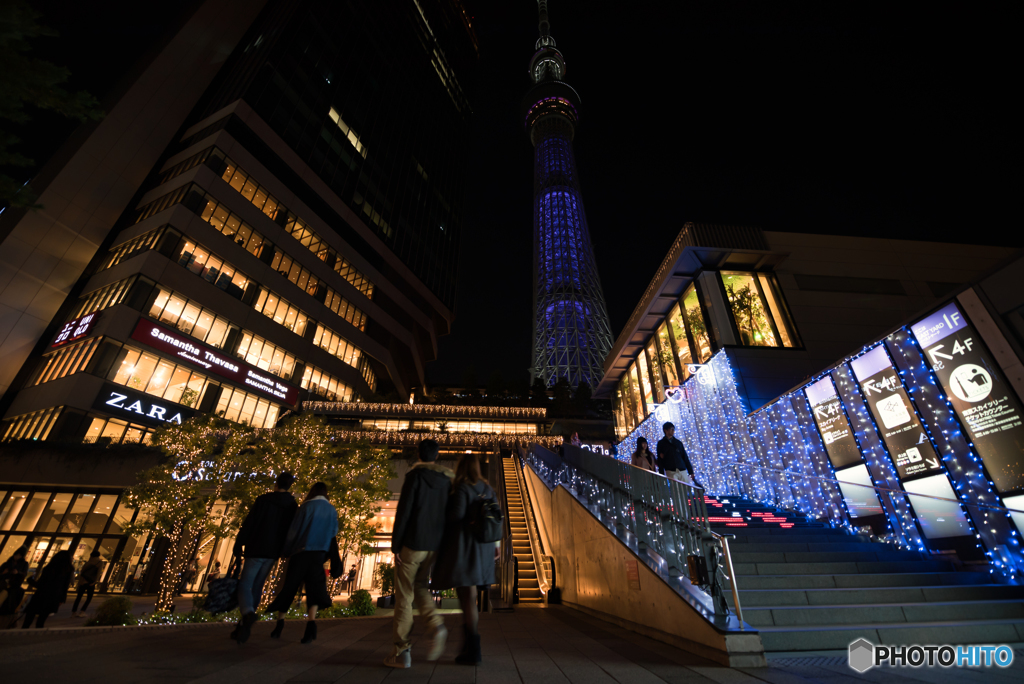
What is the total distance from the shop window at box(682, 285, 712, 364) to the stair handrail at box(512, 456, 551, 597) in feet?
24.3

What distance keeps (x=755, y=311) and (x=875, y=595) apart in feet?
32.5

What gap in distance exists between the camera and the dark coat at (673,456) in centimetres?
754

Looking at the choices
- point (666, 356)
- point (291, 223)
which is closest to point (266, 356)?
point (291, 223)

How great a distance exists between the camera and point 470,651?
310 centimetres

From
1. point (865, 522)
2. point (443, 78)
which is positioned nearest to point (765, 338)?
point (865, 522)

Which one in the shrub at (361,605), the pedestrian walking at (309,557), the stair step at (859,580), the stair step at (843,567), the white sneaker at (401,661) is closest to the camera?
the white sneaker at (401,661)

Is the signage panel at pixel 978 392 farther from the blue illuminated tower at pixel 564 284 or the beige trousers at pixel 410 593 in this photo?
the blue illuminated tower at pixel 564 284

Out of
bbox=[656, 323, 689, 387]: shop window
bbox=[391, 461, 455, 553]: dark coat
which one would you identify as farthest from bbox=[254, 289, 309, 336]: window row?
bbox=[391, 461, 455, 553]: dark coat

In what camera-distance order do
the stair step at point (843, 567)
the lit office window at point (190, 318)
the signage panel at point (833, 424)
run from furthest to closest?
1. the lit office window at point (190, 318)
2. the signage panel at point (833, 424)
3. the stair step at point (843, 567)

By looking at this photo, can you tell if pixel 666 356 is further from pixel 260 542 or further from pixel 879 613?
pixel 260 542

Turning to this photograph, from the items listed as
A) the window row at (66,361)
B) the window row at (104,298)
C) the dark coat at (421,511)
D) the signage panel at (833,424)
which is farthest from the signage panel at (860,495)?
the window row at (104,298)

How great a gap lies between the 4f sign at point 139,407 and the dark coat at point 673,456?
23227mm

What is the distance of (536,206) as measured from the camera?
219ft

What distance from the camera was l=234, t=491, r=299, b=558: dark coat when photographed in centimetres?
412
